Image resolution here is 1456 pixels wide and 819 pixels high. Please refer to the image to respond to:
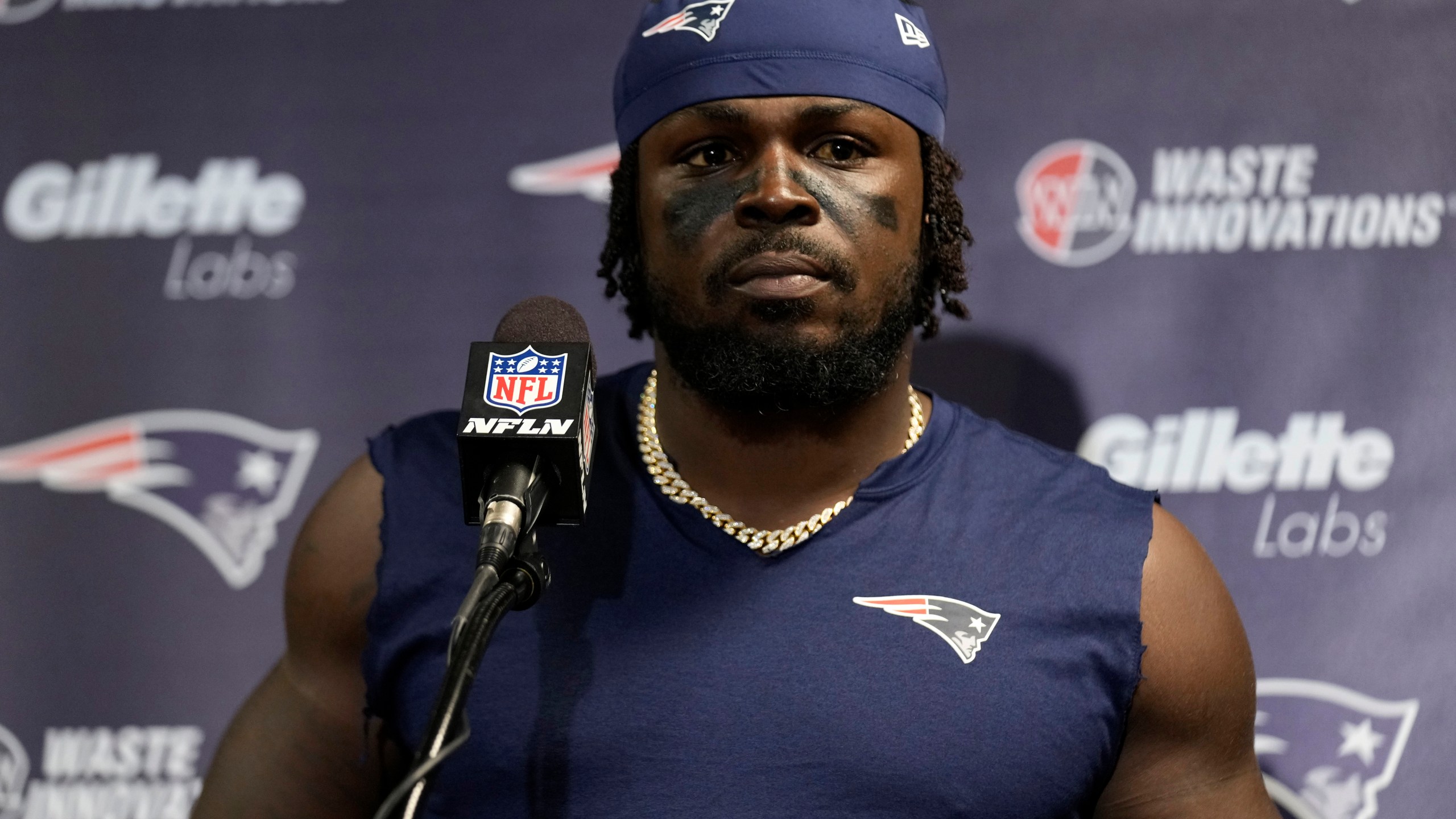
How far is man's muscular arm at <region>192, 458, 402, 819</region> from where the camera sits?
1619 mm

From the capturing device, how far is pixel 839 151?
5.23 feet

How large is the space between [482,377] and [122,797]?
1.45 metres

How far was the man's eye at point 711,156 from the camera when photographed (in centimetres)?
159

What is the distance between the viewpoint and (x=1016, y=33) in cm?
210

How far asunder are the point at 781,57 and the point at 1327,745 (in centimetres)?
136

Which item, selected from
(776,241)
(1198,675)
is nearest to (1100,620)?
(1198,675)

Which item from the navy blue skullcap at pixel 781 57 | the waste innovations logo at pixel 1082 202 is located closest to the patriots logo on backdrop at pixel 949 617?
the navy blue skullcap at pixel 781 57

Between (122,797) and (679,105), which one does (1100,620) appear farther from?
(122,797)

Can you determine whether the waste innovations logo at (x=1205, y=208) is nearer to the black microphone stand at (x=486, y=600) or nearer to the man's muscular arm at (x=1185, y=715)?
the man's muscular arm at (x=1185, y=715)

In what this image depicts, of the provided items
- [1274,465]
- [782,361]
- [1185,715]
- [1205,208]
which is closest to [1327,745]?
[1274,465]

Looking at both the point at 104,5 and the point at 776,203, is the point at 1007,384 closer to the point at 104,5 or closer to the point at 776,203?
the point at 776,203

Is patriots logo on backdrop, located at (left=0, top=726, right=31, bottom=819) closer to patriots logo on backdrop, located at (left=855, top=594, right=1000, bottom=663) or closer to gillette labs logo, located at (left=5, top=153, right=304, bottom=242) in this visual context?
gillette labs logo, located at (left=5, top=153, right=304, bottom=242)

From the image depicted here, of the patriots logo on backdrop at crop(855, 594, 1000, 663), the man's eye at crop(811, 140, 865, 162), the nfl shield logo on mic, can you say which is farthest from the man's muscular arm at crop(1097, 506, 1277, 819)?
the nfl shield logo on mic

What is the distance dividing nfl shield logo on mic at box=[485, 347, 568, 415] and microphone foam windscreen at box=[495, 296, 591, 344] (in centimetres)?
6
